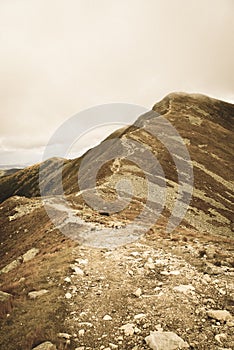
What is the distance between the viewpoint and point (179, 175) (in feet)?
226

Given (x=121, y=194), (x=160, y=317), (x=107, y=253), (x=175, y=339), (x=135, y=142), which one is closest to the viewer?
(x=175, y=339)

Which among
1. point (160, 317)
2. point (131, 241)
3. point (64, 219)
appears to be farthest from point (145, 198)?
point (160, 317)

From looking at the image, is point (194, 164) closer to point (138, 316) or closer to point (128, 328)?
point (138, 316)

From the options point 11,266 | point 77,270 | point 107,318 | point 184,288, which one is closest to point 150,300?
point 184,288

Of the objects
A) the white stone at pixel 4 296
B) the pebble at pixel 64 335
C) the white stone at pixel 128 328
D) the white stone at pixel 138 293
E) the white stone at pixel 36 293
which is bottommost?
the white stone at pixel 138 293

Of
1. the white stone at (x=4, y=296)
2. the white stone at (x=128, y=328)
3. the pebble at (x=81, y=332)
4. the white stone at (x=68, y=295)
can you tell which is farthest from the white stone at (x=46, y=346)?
the white stone at (x=4, y=296)

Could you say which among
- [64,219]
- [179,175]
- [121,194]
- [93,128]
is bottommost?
[179,175]

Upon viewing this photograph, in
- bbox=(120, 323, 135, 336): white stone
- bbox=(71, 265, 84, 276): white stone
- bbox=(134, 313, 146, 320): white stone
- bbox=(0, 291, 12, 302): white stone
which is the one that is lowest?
bbox=(71, 265, 84, 276): white stone

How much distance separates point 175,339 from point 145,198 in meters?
39.1

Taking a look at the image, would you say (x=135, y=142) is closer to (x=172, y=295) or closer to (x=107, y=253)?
(x=107, y=253)

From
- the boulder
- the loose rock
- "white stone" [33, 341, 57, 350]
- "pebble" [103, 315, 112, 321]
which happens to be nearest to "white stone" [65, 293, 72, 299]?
"pebble" [103, 315, 112, 321]

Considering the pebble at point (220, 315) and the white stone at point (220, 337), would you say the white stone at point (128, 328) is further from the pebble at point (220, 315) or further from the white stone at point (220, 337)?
the pebble at point (220, 315)

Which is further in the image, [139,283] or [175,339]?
[139,283]

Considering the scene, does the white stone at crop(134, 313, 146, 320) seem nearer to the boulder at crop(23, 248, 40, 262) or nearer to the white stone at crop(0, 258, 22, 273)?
the boulder at crop(23, 248, 40, 262)
